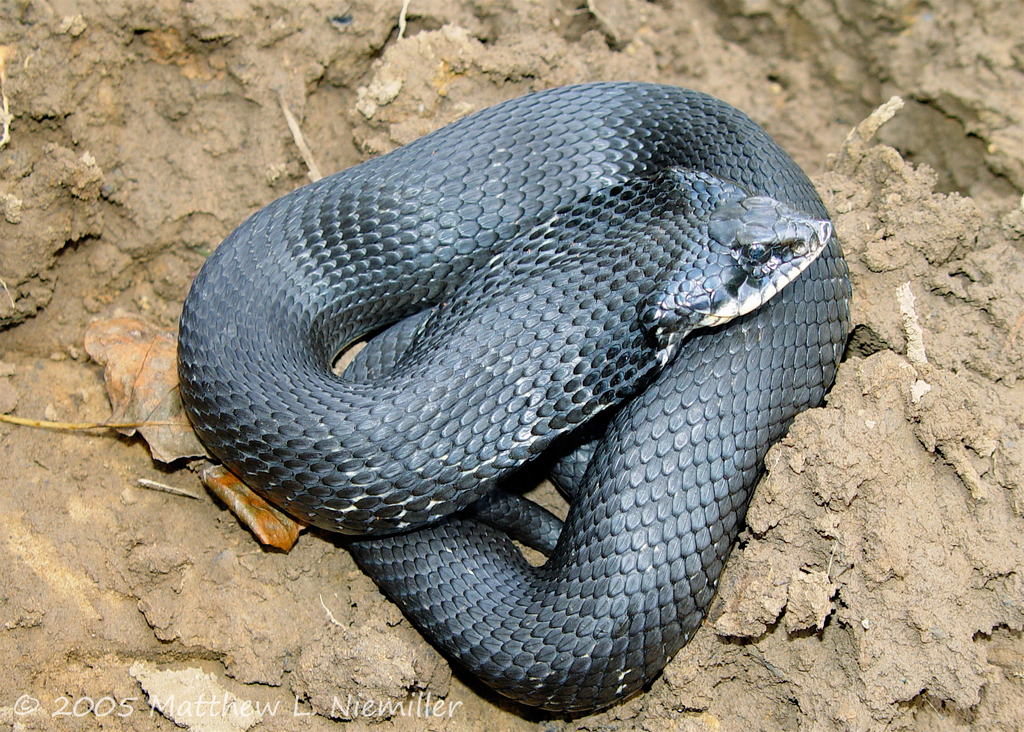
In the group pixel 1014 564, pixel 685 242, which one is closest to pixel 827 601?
pixel 1014 564

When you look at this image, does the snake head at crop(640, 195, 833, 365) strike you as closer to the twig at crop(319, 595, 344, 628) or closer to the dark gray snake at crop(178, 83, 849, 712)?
the dark gray snake at crop(178, 83, 849, 712)

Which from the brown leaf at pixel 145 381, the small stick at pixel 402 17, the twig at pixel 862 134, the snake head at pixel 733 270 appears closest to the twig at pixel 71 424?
the brown leaf at pixel 145 381

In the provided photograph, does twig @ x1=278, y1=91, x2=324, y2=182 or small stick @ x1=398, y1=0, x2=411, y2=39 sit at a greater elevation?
small stick @ x1=398, y1=0, x2=411, y2=39

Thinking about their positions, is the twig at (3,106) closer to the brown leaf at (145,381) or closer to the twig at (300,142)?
the brown leaf at (145,381)

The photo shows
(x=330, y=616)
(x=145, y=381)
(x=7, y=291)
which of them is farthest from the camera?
(x=7, y=291)

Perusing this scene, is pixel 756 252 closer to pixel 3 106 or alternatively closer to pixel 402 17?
pixel 402 17

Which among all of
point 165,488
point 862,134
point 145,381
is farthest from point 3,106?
point 862,134

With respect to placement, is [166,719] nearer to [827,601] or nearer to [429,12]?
[827,601]

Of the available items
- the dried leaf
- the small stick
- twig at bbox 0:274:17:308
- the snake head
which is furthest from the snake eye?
twig at bbox 0:274:17:308
